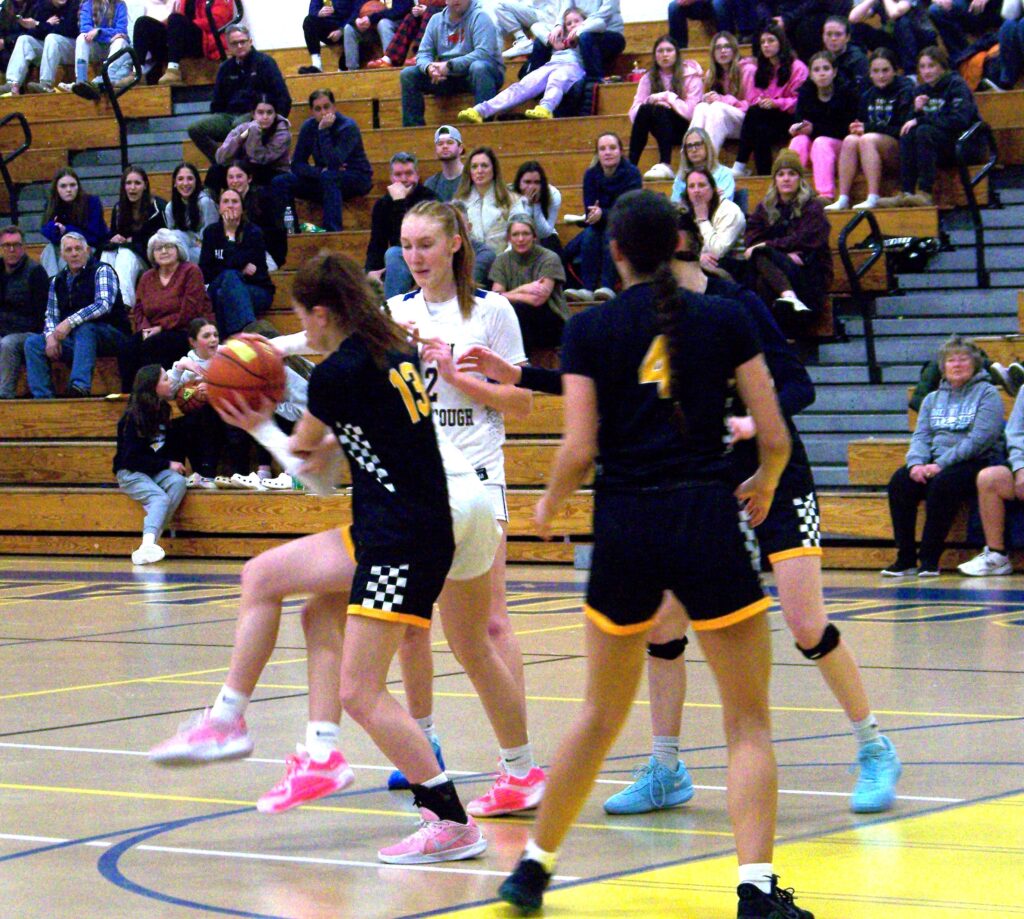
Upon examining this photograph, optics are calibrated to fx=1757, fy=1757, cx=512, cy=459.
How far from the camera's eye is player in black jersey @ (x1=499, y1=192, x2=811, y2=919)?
3785mm

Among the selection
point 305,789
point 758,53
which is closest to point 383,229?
point 758,53

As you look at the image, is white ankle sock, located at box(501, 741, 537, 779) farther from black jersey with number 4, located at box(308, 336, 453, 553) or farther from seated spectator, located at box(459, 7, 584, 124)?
seated spectator, located at box(459, 7, 584, 124)

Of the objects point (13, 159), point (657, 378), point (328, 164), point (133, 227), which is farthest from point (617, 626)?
point (13, 159)

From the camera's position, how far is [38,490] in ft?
47.5

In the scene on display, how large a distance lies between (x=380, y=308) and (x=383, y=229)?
33.3ft

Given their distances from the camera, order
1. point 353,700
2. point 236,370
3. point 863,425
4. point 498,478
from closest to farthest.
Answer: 1. point 353,700
2. point 236,370
3. point 498,478
4. point 863,425

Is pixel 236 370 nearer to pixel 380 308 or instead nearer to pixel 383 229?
pixel 380 308

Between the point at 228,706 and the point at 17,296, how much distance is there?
1185 centimetres

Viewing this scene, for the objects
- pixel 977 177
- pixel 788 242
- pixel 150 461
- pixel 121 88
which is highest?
pixel 121 88

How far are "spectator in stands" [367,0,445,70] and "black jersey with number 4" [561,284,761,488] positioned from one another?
586 inches

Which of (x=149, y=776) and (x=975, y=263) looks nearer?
(x=149, y=776)

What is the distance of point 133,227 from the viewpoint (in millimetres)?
15781

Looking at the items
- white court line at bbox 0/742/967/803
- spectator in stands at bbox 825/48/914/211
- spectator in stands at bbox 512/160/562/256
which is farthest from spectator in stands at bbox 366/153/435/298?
white court line at bbox 0/742/967/803

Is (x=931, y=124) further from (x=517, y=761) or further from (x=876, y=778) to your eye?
(x=517, y=761)
